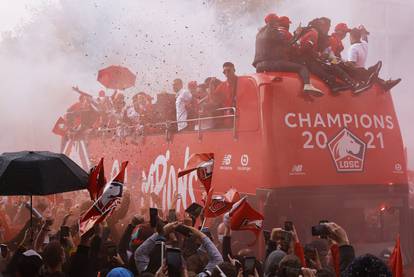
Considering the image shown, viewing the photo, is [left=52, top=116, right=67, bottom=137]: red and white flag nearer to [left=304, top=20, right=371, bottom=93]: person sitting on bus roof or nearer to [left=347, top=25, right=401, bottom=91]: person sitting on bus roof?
[left=304, top=20, right=371, bottom=93]: person sitting on bus roof

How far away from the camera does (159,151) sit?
8.80 meters

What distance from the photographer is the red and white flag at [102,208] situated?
3.79 meters

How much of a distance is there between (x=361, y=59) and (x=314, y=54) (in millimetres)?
989

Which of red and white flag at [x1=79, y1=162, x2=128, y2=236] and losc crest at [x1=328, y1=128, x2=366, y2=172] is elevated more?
losc crest at [x1=328, y1=128, x2=366, y2=172]

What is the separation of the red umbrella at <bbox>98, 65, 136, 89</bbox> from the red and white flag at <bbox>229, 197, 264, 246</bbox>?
748cm

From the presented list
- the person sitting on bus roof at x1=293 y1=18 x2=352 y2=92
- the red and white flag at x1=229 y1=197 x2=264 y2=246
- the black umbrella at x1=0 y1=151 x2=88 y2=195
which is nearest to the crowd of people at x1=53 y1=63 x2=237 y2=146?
the person sitting on bus roof at x1=293 y1=18 x2=352 y2=92

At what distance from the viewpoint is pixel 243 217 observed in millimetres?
4836

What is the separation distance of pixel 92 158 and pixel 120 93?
1640 mm

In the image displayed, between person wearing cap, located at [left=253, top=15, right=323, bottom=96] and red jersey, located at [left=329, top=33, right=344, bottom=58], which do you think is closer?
person wearing cap, located at [left=253, top=15, right=323, bottom=96]

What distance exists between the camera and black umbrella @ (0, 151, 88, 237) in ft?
14.6

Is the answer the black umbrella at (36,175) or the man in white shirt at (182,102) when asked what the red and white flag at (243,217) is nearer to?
the black umbrella at (36,175)

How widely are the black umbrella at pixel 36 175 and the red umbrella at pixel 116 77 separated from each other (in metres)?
7.16

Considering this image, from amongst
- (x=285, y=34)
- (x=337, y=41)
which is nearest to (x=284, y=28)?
(x=285, y=34)

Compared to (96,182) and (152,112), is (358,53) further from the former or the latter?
(96,182)
